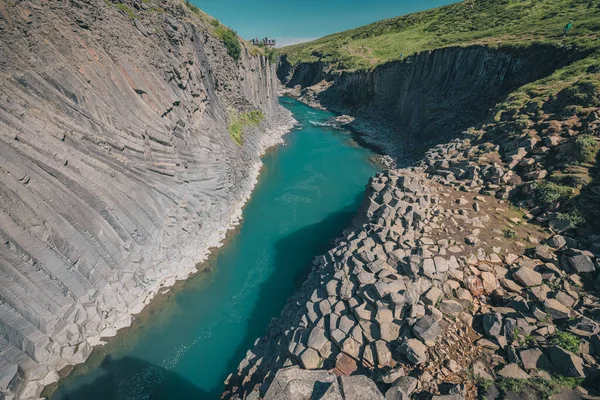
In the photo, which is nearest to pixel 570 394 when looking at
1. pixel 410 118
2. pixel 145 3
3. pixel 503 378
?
pixel 503 378

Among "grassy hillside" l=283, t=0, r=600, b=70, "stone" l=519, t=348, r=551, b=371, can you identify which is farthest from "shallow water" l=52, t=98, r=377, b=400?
Result: "grassy hillside" l=283, t=0, r=600, b=70

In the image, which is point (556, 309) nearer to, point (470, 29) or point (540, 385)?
point (540, 385)

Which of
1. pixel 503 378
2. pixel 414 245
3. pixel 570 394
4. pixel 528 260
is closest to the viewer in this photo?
pixel 570 394

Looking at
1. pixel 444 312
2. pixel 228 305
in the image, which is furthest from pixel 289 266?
pixel 444 312

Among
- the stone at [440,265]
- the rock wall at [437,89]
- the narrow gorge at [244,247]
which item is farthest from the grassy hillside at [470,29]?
the stone at [440,265]

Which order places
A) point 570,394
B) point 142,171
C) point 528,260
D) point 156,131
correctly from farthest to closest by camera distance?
point 156,131
point 142,171
point 528,260
point 570,394

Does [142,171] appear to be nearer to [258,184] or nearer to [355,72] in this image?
[258,184]

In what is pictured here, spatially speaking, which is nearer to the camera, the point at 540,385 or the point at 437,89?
the point at 540,385
